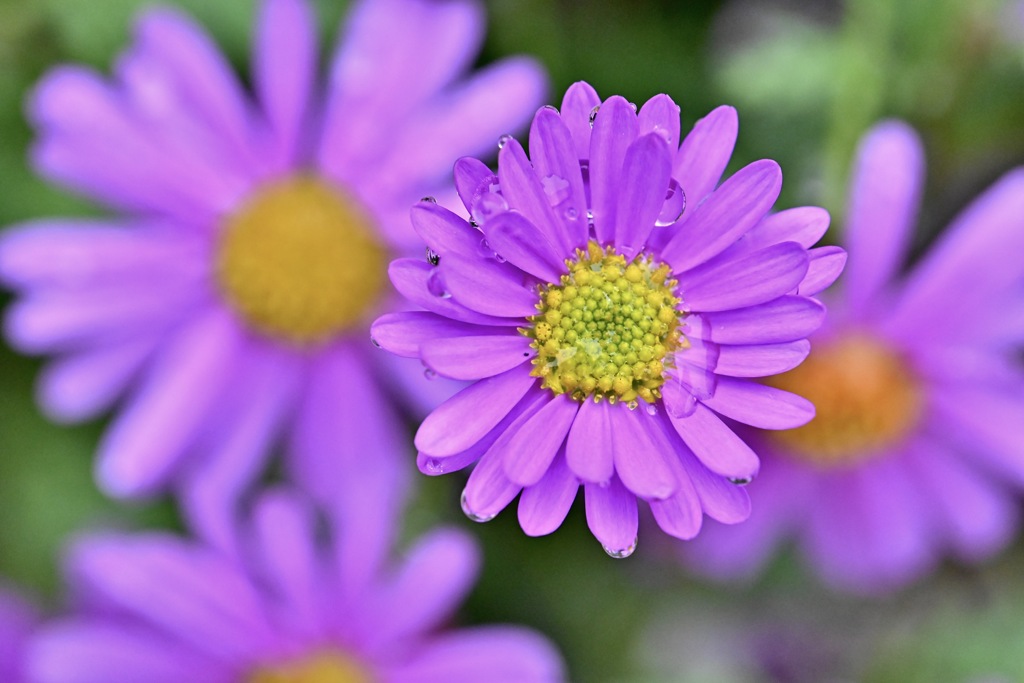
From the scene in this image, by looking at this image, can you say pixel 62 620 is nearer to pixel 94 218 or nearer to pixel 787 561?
pixel 94 218

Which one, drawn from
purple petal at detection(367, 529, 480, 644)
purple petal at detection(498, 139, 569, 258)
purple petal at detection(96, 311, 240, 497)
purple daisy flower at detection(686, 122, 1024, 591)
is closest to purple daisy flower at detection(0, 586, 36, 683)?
purple petal at detection(96, 311, 240, 497)

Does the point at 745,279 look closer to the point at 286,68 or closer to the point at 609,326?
the point at 609,326

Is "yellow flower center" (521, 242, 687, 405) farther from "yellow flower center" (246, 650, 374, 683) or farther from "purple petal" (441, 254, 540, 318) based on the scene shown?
"yellow flower center" (246, 650, 374, 683)

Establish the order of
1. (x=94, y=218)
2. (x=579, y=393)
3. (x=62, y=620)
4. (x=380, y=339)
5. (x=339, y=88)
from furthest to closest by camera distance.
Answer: (x=94, y=218)
(x=62, y=620)
(x=339, y=88)
(x=579, y=393)
(x=380, y=339)

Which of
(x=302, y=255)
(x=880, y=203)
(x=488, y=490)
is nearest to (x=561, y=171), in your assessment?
(x=488, y=490)

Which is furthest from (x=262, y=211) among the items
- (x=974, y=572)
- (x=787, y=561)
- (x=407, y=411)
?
(x=974, y=572)

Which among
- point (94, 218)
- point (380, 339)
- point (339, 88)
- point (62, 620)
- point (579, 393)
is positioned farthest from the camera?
Answer: point (94, 218)

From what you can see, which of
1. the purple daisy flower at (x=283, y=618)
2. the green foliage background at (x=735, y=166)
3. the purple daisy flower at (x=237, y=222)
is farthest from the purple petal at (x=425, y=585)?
the green foliage background at (x=735, y=166)
